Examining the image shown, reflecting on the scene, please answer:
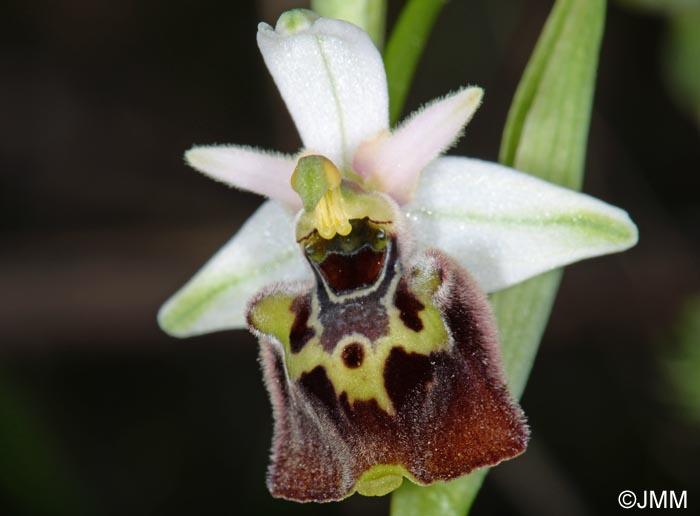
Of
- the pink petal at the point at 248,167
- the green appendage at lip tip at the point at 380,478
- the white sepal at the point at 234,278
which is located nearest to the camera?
the green appendage at lip tip at the point at 380,478

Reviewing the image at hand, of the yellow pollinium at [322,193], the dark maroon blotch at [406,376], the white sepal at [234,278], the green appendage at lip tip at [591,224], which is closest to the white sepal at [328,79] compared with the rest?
the yellow pollinium at [322,193]

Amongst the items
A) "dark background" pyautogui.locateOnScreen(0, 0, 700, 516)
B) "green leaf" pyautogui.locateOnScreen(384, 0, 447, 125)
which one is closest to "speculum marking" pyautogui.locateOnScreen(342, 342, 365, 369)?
"green leaf" pyautogui.locateOnScreen(384, 0, 447, 125)

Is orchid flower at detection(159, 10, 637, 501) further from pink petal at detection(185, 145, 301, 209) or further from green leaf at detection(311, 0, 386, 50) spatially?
green leaf at detection(311, 0, 386, 50)

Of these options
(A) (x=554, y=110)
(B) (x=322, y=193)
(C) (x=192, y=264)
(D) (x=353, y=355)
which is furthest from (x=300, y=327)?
(C) (x=192, y=264)

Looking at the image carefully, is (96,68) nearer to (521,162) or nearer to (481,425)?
(521,162)

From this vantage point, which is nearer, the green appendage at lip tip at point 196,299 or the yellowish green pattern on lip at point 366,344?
the yellowish green pattern on lip at point 366,344

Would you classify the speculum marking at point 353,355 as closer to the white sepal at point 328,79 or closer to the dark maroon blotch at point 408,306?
the dark maroon blotch at point 408,306

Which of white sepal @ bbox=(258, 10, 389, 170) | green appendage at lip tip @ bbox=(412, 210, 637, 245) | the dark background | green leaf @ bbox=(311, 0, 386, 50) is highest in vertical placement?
green leaf @ bbox=(311, 0, 386, 50)
